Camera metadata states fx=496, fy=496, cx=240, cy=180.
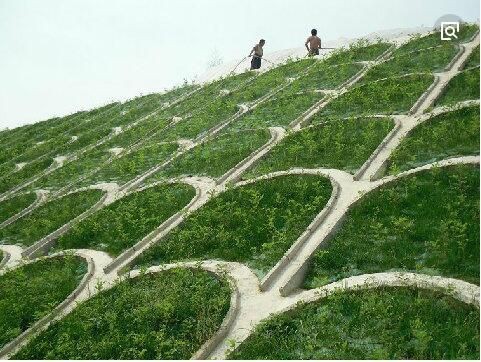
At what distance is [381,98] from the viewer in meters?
14.9

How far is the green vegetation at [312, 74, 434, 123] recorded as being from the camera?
14.1 meters

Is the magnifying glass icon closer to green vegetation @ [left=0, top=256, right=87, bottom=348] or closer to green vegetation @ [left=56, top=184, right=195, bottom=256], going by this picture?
green vegetation @ [left=56, top=184, right=195, bottom=256]

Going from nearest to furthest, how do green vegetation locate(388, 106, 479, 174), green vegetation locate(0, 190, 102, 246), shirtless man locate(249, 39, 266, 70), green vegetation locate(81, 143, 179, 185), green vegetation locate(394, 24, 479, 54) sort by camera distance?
green vegetation locate(388, 106, 479, 174) < green vegetation locate(0, 190, 102, 246) < green vegetation locate(81, 143, 179, 185) < green vegetation locate(394, 24, 479, 54) < shirtless man locate(249, 39, 266, 70)

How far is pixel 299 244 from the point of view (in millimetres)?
8797

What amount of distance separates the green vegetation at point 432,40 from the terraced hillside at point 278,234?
0.27 metres

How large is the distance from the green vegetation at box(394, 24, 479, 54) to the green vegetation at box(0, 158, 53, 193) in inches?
609

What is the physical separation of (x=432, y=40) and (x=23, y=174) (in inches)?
693

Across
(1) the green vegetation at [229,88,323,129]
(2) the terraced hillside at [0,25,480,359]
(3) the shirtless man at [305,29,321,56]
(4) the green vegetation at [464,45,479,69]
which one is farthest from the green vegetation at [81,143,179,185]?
(3) the shirtless man at [305,29,321,56]

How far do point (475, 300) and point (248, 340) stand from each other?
299 cm

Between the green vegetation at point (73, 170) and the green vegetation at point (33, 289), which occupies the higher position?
the green vegetation at point (73, 170)

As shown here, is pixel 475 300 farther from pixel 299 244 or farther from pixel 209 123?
pixel 209 123

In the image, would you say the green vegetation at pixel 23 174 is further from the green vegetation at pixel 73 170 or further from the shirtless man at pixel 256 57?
the shirtless man at pixel 256 57

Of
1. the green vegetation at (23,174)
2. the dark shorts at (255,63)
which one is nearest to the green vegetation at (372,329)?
the green vegetation at (23,174)

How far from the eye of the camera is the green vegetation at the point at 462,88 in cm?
1292
